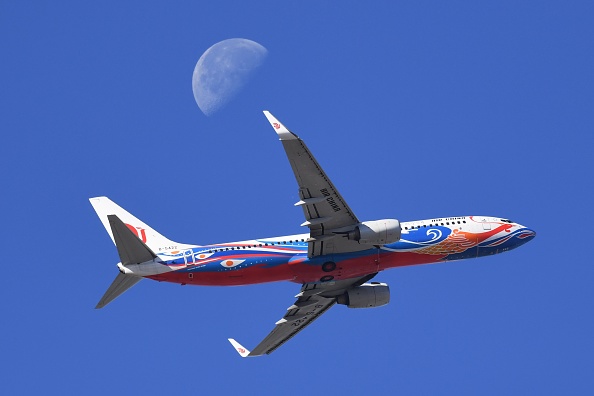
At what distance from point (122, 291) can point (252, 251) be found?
27.3 feet

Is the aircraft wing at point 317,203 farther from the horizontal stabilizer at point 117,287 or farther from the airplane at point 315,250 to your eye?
the horizontal stabilizer at point 117,287

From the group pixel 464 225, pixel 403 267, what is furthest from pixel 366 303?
pixel 464 225

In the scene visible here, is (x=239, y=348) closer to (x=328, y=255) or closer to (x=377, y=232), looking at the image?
(x=328, y=255)

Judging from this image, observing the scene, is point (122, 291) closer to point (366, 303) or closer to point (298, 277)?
point (298, 277)

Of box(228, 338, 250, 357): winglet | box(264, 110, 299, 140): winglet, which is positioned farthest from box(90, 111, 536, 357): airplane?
box(228, 338, 250, 357): winglet

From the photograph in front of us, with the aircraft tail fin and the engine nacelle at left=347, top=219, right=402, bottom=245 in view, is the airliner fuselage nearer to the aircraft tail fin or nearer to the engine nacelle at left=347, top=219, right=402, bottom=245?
the aircraft tail fin

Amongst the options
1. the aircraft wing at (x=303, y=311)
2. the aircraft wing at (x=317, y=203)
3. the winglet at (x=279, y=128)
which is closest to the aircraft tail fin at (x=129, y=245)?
the aircraft wing at (x=317, y=203)

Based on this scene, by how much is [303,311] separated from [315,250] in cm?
862

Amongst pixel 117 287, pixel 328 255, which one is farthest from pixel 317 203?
pixel 117 287

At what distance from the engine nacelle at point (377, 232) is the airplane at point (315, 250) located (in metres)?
0.06

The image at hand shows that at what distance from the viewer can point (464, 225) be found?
7025cm

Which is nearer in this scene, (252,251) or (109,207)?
(252,251)

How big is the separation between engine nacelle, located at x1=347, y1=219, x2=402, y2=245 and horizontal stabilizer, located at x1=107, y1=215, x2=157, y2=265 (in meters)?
12.5

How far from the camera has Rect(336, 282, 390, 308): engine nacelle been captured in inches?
2837
